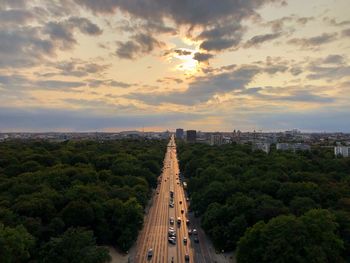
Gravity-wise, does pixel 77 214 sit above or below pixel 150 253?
above

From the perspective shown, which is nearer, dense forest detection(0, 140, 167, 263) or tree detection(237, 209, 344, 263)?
tree detection(237, 209, 344, 263)

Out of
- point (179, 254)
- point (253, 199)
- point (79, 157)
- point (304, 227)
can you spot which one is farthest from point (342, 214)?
point (79, 157)

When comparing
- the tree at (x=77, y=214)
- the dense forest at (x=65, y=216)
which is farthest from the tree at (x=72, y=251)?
the tree at (x=77, y=214)

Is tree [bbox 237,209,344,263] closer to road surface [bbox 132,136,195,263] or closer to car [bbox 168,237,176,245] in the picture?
road surface [bbox 132,136,195,263]

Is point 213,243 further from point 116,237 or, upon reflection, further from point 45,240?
point 45,240

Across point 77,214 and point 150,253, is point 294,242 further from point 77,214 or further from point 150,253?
Result: point 77,214

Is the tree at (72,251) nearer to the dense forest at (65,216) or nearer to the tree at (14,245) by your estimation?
the dense forest at (65,216)

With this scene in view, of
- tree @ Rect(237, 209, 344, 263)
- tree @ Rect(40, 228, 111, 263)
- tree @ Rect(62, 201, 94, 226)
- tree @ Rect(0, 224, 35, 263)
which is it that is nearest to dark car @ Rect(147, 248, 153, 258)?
tree @ Rect(62, 201, 94, 226)

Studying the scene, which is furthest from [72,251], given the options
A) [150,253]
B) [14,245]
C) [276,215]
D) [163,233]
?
[276,215]
